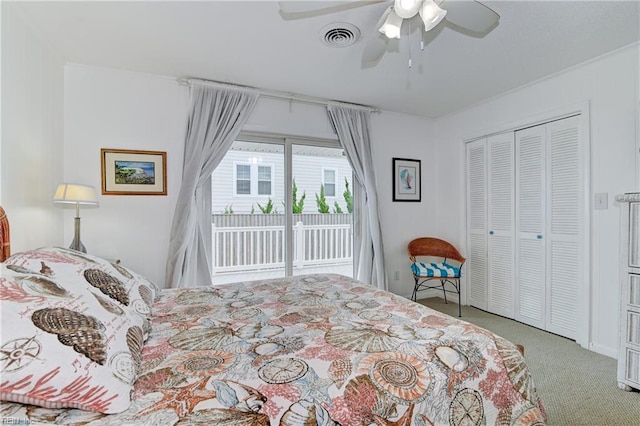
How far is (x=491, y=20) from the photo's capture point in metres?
1.80

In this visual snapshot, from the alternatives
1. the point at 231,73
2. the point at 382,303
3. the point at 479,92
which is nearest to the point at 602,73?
the point at 479,92

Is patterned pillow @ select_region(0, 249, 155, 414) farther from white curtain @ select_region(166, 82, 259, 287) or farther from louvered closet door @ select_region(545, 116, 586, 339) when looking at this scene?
louvered closet door @ select_region(545, 116, 586, 339)

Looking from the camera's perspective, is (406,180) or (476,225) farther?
(406,180)

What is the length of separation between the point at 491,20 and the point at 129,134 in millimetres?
3126

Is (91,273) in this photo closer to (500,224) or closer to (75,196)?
(75,196)

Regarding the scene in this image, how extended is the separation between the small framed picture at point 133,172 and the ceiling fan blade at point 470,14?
2768 mm

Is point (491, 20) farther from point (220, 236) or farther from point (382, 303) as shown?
point (220, 236)

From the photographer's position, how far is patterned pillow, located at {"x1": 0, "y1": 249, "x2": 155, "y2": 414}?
80 cm

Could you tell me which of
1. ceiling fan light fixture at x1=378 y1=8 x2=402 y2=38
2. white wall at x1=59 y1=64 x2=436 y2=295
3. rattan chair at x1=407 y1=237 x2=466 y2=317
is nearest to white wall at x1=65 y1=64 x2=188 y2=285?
white wall at x1=59 y1=64 x2=436 y2=295

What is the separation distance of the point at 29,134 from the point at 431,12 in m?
2.78

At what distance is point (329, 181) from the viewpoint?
4086 millimetres

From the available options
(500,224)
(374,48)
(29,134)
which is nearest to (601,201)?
(500,224)

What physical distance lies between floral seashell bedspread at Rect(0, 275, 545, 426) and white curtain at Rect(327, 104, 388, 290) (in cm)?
234

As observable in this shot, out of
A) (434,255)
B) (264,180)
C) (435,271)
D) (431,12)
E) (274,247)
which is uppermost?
(431,12)
